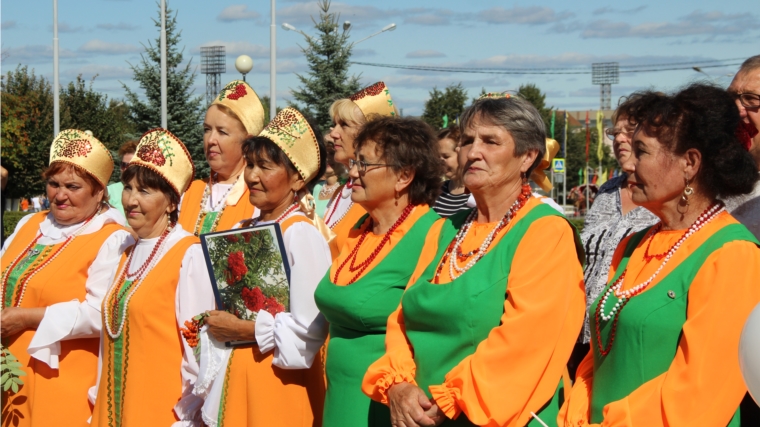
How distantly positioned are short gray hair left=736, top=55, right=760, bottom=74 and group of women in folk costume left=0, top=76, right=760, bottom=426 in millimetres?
689

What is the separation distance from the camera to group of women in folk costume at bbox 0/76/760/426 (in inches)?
119

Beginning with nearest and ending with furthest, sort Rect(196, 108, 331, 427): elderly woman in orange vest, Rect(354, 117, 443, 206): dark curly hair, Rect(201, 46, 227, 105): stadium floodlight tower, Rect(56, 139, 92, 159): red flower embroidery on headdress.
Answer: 1. Rect(354, 117, 443, 206): dark curly hair
2. Rect(196, 108, 331, 427): elderly woman in orange vest
3. Rect(56, 139, 92, 159): red flower embroidery on headdress
4. Rect(201, 46, 227, 105): stadium floodlight tower

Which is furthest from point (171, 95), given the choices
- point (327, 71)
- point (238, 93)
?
point (238, 93)

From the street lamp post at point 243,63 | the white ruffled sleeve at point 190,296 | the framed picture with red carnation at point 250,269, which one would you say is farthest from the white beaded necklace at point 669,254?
the street lamp post at point 243,63

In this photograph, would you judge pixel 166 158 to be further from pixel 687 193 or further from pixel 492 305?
pixel 687 193

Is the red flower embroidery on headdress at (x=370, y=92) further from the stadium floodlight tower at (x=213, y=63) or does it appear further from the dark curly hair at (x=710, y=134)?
the stadium floodlight tower at (x=213, y=63)

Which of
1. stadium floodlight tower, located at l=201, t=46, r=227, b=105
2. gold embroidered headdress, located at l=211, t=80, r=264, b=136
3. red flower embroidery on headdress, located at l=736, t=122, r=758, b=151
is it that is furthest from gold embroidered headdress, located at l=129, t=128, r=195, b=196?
stadium floodlight tower, located at l=201, t=46, r=227, b=105

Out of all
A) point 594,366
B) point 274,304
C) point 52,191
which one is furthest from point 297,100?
point 594,366

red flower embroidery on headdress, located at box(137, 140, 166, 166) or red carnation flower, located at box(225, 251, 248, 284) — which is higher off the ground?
red flower embroidery on headdress, located at box(137, 140, 166, 166)

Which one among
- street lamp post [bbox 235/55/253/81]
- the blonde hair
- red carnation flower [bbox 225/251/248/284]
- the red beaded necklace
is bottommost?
red carnation flower [bbox 225/251/248/284]

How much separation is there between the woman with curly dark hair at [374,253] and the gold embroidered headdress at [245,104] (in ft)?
6.08

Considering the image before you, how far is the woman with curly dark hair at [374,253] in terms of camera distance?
397 centimetres

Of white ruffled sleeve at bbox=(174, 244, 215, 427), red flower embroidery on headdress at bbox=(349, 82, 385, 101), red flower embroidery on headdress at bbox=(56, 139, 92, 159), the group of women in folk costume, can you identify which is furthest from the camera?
red flower embroidery on headdress at bbox=(56, 139, 92, 159)

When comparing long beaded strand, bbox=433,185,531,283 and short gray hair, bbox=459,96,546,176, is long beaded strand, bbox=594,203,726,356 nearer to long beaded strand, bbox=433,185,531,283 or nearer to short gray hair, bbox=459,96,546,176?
long beaded strand, bbox=433,185,531,283
